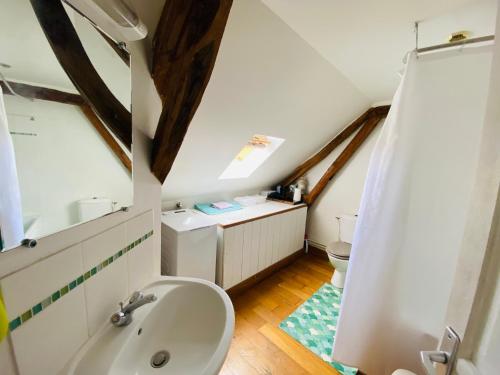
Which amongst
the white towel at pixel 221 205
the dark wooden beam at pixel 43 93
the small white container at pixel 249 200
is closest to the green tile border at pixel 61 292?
the dark wooden beam at pixel 43 93

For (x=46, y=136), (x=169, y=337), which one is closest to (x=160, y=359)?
(x=169, y=337)

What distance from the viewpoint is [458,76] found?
0.91 metres

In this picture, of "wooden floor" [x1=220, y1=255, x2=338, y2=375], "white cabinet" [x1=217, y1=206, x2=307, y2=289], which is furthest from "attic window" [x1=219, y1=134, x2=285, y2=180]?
"wooden floor" [x1=220, y1=255, x2=338, y2=375]

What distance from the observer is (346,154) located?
258cm

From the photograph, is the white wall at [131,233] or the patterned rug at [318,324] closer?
the white wall at [131,233]

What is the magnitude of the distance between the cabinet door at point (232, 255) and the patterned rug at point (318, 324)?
0.59m

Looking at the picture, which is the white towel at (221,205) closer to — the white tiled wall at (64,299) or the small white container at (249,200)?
the small white container at (249,200)

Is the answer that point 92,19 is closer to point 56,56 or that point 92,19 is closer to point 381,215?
point 56,56

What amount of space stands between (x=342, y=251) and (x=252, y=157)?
1447 mm

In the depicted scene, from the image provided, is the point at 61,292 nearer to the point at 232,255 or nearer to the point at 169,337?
the point at 169,337

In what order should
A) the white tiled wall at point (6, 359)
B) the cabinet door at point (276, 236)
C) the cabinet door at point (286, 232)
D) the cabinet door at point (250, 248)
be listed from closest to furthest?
the white tiled wall at point (6, 359), the cabinet door at point (250, 248), the cabinet door at point (276, 236), the cabinet door at point (286, 232)

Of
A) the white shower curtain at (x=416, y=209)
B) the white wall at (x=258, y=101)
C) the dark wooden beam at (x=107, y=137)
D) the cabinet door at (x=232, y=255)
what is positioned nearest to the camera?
the dark wooden beam at (x=107, y=137)

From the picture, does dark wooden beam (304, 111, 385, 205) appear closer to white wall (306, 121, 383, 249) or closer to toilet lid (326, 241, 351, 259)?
white wall (306, 121, 383, 249)

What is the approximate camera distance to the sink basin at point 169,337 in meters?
0.61
